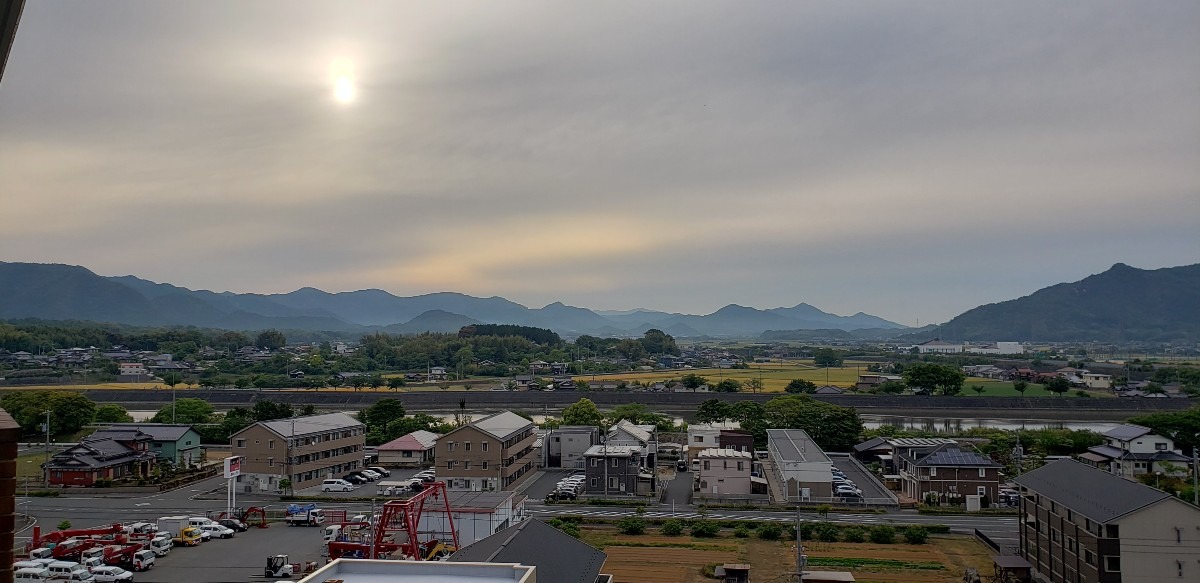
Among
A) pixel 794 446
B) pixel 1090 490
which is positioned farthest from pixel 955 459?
pixel 1090 490

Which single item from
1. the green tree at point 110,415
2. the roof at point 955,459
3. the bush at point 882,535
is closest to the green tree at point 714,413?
the roof at point 955,459

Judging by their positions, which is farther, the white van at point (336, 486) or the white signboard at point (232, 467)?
the white van at point (336, 486)

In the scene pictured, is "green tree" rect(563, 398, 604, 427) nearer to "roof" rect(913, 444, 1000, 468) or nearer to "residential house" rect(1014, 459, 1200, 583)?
"roof" rect(913, 444, 1000, 468)

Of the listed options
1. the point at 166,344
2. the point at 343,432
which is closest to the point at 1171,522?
the point at 343,432

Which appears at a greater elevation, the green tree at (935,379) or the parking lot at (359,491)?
the green tree at (935,379)

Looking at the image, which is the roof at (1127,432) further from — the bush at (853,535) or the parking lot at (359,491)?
the parking lot at (359,491)

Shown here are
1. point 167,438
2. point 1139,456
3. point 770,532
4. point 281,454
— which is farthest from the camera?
point 167,438

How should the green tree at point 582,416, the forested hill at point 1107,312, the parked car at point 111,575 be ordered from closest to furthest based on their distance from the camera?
1. the parked car at point 111,575
2. the green tree at point 582,416
3. the forested hill at point 1107,312

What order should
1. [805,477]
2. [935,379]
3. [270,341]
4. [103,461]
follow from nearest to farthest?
[805,477], [103,461], [935,379], [270,341]

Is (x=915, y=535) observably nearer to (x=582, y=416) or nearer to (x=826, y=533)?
(x=826, y=533)
